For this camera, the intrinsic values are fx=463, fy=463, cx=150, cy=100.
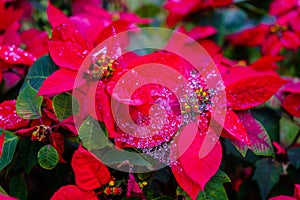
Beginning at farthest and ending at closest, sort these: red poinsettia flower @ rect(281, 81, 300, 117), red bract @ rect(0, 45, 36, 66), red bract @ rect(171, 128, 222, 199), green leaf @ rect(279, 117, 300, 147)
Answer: green leaf @ rect(279, 117, 300, 147) → red poinsettia flower @ rect(281, 81, 300, 117) → red bract @ rect(0, 45, 36, 66) → red bract @ rect(171, 128, 222, 199)

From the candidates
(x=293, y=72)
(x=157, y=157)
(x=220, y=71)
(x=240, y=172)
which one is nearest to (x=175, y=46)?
(x=220, y=71)

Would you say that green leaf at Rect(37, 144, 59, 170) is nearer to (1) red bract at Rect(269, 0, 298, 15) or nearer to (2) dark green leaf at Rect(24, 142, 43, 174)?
(2) dark green leaf at Rect(24, 142, 43, 174)

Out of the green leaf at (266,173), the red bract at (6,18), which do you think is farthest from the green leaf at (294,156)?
the red bract at (6,18)

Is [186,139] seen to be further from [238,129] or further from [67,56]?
[67,56]

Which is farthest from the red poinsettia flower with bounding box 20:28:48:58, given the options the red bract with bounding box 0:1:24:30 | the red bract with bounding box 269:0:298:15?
the red bract with bounding box 269:0:298:15

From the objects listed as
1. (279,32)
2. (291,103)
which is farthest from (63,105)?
(279,32)

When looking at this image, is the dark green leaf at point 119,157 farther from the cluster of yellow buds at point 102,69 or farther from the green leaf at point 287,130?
the green leaf at point 287,130
